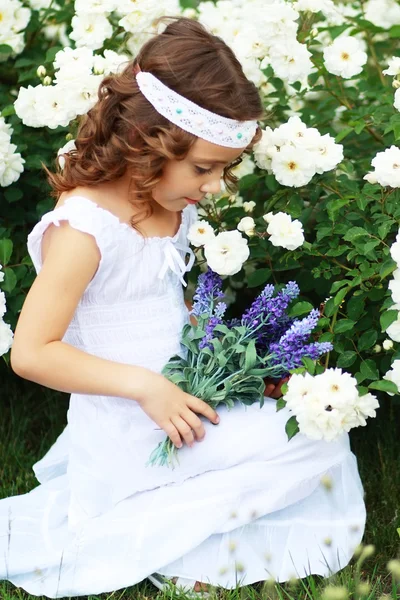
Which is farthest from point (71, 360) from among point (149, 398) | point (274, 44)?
point (274, 44)

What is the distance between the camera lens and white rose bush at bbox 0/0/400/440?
2.19 metres

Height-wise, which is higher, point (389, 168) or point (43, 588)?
point (389, 168)

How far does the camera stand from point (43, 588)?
213cm

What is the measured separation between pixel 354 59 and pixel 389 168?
48 centimetres

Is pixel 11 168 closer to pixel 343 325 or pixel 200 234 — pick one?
pixel 200 234

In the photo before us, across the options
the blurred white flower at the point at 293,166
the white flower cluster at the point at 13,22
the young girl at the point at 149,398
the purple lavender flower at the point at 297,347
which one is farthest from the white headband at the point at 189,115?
the white flower cluster at the point at 13,22

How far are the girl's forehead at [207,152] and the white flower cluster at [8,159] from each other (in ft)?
2.24

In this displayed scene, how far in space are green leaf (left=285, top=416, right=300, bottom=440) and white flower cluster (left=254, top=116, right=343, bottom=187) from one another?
621 millimetres

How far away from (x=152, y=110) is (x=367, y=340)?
76 cm

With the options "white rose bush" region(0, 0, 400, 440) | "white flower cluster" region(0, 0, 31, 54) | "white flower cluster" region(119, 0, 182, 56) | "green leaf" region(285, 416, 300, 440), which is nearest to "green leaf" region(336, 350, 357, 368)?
"white rose bush" region(0, 0, 400, 440)

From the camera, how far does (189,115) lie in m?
2.02

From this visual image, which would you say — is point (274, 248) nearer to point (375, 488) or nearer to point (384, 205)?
point (384, 205)

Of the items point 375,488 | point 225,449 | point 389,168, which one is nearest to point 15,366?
point 225,449

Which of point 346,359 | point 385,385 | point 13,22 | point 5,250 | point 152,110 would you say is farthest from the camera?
point 13,22
